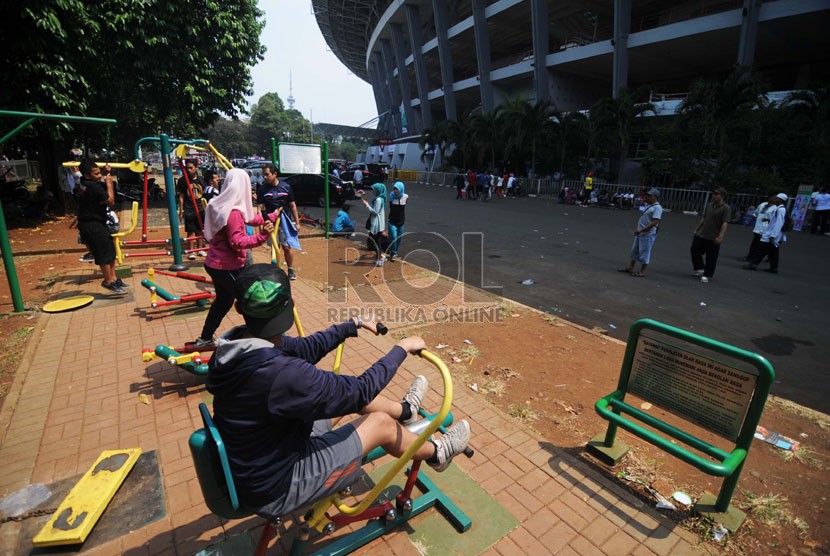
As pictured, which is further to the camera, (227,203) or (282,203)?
(282,203)

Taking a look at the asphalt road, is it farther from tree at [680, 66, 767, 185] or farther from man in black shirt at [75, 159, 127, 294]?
tree at [680, 66, 767, 185]

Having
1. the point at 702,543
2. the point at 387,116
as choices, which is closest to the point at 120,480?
the point at 702,543

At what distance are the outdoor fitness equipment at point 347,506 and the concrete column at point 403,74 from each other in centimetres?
5442

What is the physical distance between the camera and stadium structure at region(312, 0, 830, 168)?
76.7ft

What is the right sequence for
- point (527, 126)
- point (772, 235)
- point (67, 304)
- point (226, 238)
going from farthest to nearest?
point (527, 126) → point (772, 235) → point (67, 304) → point (226, 238)

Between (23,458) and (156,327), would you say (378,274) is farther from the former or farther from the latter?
(23,458)

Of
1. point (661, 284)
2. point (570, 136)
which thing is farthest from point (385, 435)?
point (570, 136)

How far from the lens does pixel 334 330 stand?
8.67 ft

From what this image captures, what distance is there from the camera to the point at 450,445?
8.30ft

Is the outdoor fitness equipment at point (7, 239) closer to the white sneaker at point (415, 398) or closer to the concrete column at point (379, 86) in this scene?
the white sneaker at point (415, 398)

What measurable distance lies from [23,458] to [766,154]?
27.4 meters

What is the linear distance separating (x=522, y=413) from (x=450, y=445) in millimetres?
1532

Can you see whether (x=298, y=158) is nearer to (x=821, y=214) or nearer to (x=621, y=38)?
(x=821, y=214)

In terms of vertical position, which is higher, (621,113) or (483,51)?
(483,51)
